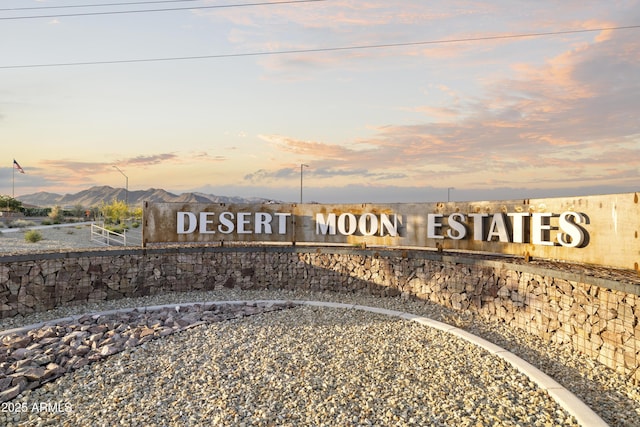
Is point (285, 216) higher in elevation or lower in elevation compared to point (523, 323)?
higher

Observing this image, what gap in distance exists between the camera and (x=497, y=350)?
316 inches

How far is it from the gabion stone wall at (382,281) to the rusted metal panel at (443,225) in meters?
0.62

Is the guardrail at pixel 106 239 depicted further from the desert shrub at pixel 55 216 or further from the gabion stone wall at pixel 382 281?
the desert shrub at pixel 55 216

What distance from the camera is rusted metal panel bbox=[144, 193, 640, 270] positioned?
32.4 ft

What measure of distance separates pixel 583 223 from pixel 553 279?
1916 millimetres

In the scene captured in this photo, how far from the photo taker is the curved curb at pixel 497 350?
5.90m

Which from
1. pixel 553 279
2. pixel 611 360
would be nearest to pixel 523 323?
pixel 553 279

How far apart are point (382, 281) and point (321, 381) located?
23.1ft

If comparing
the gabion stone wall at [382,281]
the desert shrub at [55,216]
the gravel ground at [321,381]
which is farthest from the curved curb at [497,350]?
the desert shrub at [55,216]

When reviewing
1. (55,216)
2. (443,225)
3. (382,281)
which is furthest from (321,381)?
(55,216)

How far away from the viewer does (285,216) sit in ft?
50.5

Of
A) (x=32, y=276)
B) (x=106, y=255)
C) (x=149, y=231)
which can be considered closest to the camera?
(x=32, y=276)

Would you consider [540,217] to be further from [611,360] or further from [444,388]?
[444,388]

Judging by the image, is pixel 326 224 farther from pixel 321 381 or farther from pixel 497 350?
pixel 321 381
